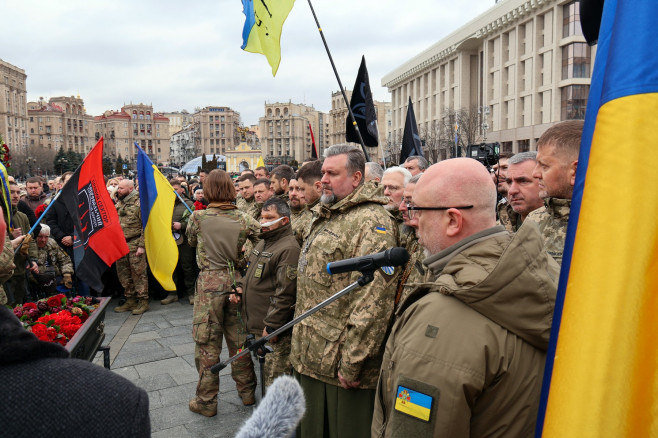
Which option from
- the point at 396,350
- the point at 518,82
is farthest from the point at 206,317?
the point at 518,82

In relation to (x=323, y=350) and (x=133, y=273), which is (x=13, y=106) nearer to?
(x=133, y=273)

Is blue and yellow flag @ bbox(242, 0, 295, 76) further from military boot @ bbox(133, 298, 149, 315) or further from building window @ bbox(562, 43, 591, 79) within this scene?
building window @ bbox(562, 43, 591, 79)

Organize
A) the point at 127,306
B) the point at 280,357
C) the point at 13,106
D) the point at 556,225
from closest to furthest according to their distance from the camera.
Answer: the point at 556,225 → the point at 280,357 → the point at 127,306 → the point at 13,106

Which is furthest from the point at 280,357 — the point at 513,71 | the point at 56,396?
the point at 513,71

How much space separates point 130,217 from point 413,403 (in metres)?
7.24

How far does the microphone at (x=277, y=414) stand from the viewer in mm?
933

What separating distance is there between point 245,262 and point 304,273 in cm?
189

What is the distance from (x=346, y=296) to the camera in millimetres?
3082

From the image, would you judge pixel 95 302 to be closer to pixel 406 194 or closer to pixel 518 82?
pixel 406 194

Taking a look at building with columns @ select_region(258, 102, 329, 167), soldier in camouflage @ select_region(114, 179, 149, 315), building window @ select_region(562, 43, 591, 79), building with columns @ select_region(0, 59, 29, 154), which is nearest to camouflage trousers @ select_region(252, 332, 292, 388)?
soldier in camouflage @ select_region(114, 179, 149, 315)

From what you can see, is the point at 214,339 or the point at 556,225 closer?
the point at 556,225

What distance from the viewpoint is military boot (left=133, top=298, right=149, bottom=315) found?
7.90 m

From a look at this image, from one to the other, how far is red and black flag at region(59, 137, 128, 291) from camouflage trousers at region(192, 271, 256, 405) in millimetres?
1278

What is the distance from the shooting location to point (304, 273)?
10.8 ft
